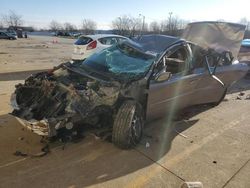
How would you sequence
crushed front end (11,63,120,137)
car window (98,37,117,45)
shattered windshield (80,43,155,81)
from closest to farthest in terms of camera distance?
1. crushed front end (11,63,120,137)
2. shattered windshield (80,43,155,81)
3. car window (98,37,117,45)

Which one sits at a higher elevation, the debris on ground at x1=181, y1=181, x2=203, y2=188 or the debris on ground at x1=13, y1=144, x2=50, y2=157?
the debris on ground at x1=13, y1=144, x2=50, y2=157

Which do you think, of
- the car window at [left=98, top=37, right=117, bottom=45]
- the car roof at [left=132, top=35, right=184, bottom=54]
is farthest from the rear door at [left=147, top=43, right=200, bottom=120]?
the car window at [left=98, top=37, right=117, bottom=45]

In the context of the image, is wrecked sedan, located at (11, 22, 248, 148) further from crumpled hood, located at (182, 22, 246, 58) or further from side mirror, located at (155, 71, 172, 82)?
crumpled hood, located at (182, 22, 246, 58)

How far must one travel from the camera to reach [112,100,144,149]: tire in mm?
3926

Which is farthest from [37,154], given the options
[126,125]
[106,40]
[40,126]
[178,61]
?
[106,40]

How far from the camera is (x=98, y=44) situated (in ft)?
39.3

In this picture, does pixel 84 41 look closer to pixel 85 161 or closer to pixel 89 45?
pixel 89 45

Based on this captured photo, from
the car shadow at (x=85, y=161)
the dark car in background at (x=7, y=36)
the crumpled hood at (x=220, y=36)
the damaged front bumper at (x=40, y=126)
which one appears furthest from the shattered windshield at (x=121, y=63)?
the dark car in background at (x=7, y=36)

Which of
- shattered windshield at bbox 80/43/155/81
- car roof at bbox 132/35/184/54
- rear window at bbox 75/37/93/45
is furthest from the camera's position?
rear window at bbox 75/37/93/45

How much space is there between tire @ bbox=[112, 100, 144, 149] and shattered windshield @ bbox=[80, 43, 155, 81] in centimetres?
51

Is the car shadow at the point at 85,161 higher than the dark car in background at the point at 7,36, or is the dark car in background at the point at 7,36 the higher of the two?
the car shadow at the point at 85,161

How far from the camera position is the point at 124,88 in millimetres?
3992

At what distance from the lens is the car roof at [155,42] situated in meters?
4.87

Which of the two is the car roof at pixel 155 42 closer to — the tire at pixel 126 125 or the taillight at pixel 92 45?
the tire at pixel 126 125
